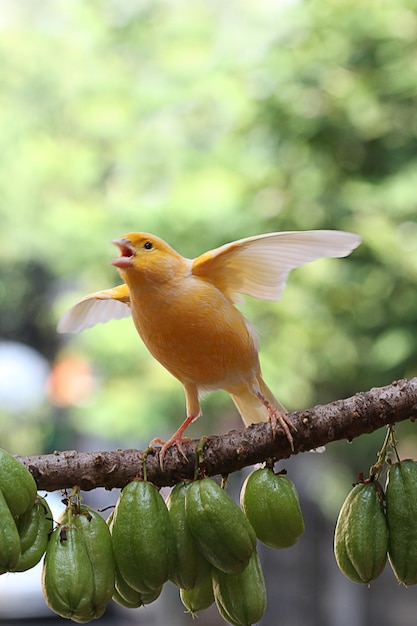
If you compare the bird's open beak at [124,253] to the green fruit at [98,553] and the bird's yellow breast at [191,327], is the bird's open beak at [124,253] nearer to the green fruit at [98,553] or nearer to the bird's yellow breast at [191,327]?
the bird's yellow breast at [191,327]

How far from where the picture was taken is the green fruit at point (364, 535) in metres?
1.65

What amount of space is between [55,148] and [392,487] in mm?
6952

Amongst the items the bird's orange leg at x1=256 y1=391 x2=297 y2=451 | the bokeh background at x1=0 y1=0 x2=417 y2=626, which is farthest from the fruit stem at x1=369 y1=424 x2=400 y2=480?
the bokeh background at x1=0 y1=0 x2=417 y2=626

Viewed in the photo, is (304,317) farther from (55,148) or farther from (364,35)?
(55,148)

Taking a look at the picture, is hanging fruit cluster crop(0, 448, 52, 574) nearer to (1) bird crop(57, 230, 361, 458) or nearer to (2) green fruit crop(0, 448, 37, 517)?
(2) green fruit crop(0, 448, 37, 517)

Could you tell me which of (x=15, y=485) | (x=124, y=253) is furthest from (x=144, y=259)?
(x=15, y=485)

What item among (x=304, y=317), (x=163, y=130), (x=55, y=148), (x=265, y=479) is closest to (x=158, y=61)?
(x=163, y=130)

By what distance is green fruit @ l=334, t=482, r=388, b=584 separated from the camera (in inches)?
64.8

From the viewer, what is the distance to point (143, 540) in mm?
1535

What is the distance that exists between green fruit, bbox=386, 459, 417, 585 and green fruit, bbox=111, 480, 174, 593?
456 mm

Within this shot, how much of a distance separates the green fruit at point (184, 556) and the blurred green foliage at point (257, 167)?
13.4 feet

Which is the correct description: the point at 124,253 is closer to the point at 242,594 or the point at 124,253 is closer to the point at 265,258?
the point at 265,258

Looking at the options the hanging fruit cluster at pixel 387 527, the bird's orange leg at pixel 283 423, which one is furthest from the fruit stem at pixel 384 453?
the bird's orange leg at pixel 283 423

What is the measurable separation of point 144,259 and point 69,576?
78 centimetres
